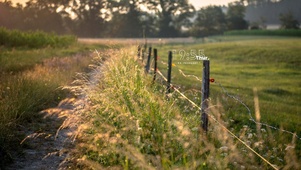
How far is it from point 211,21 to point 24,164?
90.5 metres

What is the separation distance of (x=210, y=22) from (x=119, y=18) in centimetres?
2434

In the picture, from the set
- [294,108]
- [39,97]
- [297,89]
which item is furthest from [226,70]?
[39,97]

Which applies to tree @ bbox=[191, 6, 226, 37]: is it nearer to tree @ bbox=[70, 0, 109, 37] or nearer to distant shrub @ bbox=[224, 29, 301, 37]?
distant shrub @ bbox=[224, 29, 301, 37]

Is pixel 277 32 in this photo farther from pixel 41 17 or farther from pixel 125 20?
pixel 41 17

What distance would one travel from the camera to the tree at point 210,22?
3625 inches

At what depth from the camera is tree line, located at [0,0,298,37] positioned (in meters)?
79.1

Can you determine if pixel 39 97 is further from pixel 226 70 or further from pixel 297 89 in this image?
pixel 226 70

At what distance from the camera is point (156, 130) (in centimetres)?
591

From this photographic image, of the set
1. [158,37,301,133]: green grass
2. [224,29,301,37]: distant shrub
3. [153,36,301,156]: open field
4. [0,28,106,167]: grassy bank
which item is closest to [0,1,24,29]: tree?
[224,29,301,37]: distant shrub

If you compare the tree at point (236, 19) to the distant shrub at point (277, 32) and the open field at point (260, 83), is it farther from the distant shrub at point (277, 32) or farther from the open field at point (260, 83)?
the open field at point (260, 83)

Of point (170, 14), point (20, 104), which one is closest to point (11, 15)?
point (170, 14)

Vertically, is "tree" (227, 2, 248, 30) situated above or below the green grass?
above

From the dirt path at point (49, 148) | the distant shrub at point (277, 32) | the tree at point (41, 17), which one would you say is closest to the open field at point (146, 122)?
the dirt path at point (49, 148)

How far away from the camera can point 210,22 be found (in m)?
92.7
